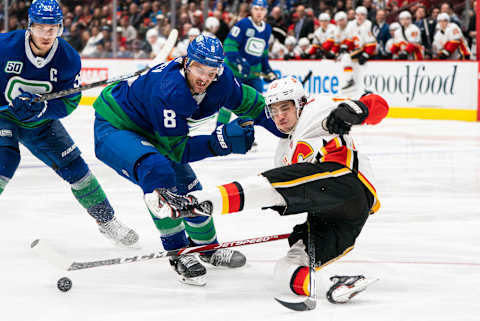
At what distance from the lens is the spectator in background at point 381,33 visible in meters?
10.6

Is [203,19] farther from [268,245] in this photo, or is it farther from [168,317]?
[168,317]

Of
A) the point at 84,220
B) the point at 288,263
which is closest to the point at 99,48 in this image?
the point at 84,220

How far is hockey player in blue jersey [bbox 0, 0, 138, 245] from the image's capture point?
11.7 ft

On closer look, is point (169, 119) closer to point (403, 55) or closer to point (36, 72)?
point (36, 72)

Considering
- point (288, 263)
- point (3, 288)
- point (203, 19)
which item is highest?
point (288, 263)

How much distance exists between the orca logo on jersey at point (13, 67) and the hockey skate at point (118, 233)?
0.85 meters

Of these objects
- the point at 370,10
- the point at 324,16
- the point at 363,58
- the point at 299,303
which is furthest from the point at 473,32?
the point at 299,303

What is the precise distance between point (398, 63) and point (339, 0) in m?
1.66

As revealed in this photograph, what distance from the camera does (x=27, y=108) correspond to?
3.56m

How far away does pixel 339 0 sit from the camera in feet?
37.0

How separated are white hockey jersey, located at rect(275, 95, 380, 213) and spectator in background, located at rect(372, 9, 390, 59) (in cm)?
776

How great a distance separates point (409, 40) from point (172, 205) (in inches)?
315

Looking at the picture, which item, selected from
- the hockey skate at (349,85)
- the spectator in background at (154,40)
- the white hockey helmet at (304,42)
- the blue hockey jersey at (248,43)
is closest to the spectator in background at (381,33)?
the hockey skate at (349,85)

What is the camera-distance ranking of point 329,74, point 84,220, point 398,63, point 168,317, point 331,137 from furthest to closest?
point 329,74
point 398,63
point 84,220
point 331,137
point 168,317
